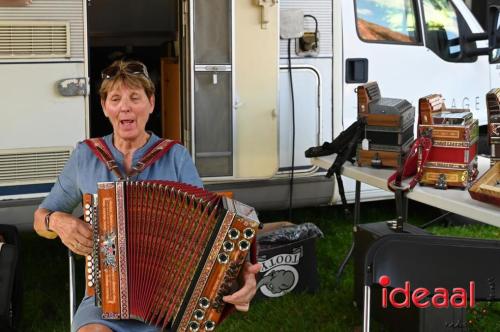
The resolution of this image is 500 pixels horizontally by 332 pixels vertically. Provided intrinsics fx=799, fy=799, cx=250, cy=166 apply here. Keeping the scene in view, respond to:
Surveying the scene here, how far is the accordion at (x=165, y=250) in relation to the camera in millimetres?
2420

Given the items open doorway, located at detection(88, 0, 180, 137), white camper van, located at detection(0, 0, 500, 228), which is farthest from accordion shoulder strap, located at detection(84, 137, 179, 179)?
open doorway, located at detection(88, 0, 180, 137)

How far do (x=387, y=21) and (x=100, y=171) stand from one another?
340 cm

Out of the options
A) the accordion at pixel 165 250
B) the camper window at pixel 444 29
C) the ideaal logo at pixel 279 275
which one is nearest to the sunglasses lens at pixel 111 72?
the accordion at pixel 165 250

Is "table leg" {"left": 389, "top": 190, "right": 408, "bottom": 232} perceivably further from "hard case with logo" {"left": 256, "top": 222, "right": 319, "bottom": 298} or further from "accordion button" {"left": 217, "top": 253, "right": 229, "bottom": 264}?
"accordion button" {"left": 217, "top": 253, "right": 229, "bottom": 264}

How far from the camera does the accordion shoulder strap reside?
287cm

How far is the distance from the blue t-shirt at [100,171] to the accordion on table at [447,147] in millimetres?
1207

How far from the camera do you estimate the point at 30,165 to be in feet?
15.4

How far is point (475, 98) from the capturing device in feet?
19.9

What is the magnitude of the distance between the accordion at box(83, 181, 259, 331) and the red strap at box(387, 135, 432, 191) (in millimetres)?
1372

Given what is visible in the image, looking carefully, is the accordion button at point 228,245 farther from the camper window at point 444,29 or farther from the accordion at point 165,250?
the camper window at point 444,29

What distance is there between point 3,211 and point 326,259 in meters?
2.11

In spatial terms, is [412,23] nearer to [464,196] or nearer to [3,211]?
[464,196]

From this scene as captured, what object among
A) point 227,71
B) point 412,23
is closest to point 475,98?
point 412,23

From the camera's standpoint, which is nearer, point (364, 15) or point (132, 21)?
point (364, 15)
